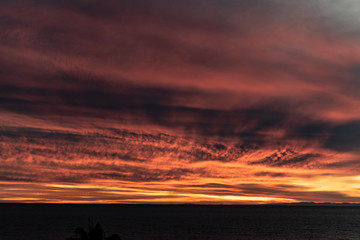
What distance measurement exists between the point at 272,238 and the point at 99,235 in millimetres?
88247

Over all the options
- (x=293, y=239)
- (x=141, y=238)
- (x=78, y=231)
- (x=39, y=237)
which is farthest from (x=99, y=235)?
(x=293, y=239)

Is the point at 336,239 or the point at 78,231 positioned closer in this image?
the point at 78,231

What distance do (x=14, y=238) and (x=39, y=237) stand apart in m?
6.80

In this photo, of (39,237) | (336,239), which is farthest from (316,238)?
(39,237)

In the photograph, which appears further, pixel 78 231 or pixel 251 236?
pixel 251 236

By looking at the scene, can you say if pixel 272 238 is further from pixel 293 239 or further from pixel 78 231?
pixel 78 231

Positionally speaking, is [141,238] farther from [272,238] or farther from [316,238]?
[316,238]

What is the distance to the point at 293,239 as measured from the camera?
4250 inches

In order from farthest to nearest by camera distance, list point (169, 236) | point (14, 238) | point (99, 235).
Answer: point (169, 236) < point (14, 238) < point (99, 235)

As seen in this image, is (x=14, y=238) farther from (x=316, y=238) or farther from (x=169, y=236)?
(x=316, y=238)

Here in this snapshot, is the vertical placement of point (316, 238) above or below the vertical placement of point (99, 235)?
below

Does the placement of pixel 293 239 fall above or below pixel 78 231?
below

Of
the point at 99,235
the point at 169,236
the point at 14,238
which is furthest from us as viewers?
the point at 169,236

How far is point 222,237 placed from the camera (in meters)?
108
